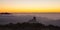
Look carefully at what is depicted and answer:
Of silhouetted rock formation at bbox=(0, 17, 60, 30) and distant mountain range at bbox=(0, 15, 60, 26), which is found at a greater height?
distant mountain range at bbox=(0, 15, 60, 26)

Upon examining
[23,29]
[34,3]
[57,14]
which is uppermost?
[34,3]

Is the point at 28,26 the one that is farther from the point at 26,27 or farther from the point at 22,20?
the point at 22,20

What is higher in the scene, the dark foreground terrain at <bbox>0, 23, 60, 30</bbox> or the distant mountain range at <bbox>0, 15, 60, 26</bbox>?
the distant mountain range at <bbox>0, 15, 60, 26</bbox>

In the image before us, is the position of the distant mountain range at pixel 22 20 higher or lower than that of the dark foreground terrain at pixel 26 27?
higher

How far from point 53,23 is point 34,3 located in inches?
25.9

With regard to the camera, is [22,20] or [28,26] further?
[22,20]

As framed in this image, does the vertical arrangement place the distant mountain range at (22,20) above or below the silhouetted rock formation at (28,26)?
above

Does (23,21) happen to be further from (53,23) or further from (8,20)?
(53,23)

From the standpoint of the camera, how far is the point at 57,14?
3.73m

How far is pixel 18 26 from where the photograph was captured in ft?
11.6

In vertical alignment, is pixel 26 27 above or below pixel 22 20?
below

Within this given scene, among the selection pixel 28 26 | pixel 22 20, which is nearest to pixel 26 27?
pixel 28 26

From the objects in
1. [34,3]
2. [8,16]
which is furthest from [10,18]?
[34,3]

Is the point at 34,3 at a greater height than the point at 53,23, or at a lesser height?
greater
